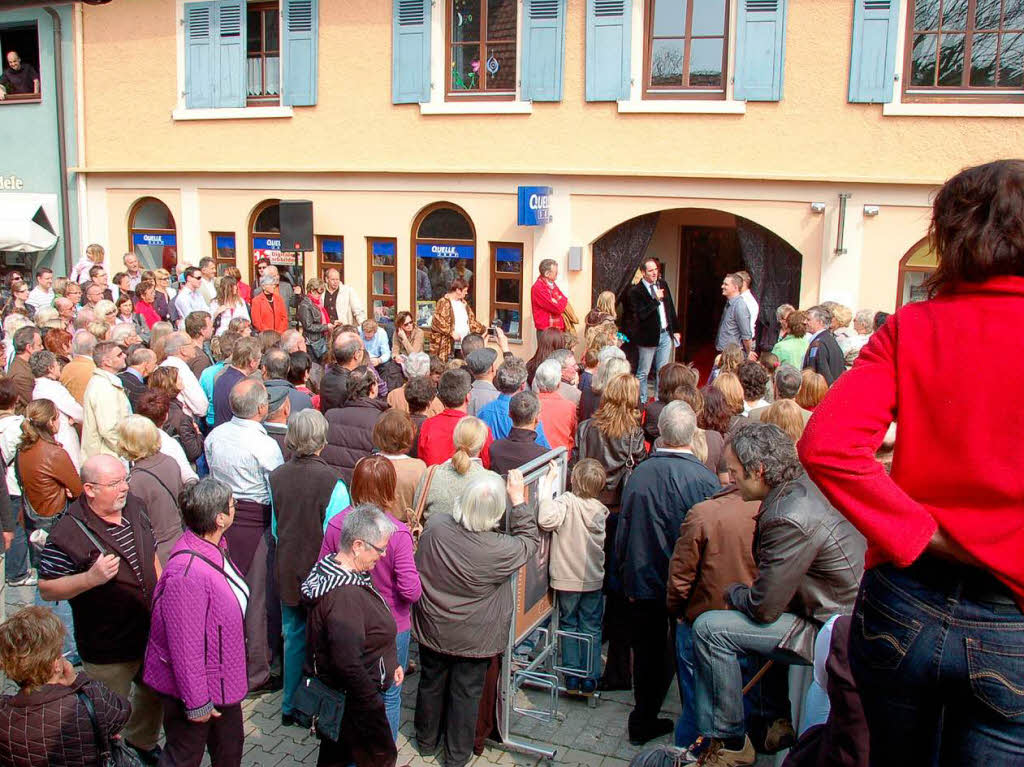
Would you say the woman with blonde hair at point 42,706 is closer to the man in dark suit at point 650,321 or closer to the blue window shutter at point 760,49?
the man in dark suit at point 650,321

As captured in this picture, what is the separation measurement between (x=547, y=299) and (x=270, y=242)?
570 centimetres

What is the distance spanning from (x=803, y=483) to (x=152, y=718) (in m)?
3.56

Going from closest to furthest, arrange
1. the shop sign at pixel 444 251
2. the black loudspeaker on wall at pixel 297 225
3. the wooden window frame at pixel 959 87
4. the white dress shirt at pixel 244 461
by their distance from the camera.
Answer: the white dress shirt at pixel 244 461, the wooden window frame at pixel 959 87, the shop sign at pixel 444 251, the black loudspeaker on wall at pixel 297 225

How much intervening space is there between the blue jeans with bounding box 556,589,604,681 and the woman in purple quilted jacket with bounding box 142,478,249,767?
215 centimetres

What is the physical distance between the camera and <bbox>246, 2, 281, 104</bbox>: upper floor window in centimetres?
1578

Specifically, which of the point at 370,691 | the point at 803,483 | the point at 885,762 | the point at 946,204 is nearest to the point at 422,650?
the point at 370,691

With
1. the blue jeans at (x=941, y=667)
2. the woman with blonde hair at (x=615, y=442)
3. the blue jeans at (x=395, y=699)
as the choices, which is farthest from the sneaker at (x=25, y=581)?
the blue jeans at (x=941, y=667)

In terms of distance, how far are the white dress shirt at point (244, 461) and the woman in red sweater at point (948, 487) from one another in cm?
437

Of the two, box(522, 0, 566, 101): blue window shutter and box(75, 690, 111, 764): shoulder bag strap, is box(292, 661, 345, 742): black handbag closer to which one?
box(75, 690, 111, 764): shoulder bag strap

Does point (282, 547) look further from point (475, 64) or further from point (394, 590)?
point (475, 64)

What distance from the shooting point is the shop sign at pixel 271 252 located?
16281mm

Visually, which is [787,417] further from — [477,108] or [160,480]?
[477,108]

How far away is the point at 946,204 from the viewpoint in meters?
2.11

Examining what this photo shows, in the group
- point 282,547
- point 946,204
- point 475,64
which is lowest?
point 282,547
